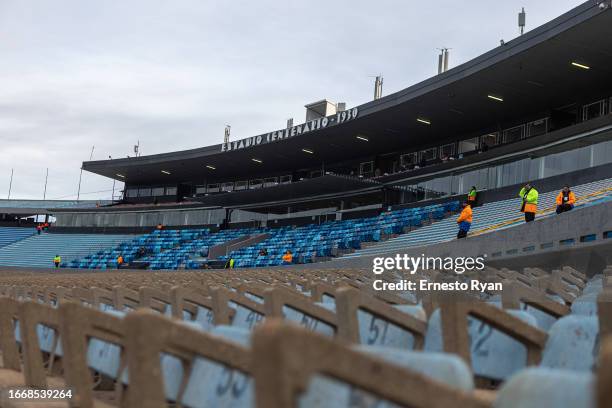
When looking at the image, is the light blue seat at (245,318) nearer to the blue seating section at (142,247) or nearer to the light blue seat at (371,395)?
the light blue seat at (371,395)

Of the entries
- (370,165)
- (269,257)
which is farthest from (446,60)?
(269,257)

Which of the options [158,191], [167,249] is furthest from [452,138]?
[158,191]

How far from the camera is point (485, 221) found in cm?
2097

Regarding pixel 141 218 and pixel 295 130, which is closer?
pixel 295 130

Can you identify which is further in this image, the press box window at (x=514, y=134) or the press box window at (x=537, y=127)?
the press box window at (x=514, y=134)

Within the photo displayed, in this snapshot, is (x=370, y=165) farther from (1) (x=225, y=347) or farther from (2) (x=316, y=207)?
(1) (x=225, y=347)

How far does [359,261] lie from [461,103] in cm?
917

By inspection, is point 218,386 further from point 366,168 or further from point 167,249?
point 167,249

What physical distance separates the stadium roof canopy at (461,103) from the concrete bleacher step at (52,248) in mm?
6982

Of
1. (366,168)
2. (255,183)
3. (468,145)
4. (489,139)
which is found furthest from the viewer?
(255,183)

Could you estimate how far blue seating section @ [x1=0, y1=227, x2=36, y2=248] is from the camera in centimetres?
5088

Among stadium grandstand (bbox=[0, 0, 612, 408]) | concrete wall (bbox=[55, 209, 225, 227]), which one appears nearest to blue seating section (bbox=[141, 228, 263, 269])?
stadium grandstand (bbox=[0, 0, 612, 408])

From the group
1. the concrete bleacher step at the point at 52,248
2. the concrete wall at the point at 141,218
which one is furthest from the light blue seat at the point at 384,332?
the concrete bleacher step at the point at 52,248

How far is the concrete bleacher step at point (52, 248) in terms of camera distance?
4341cm
